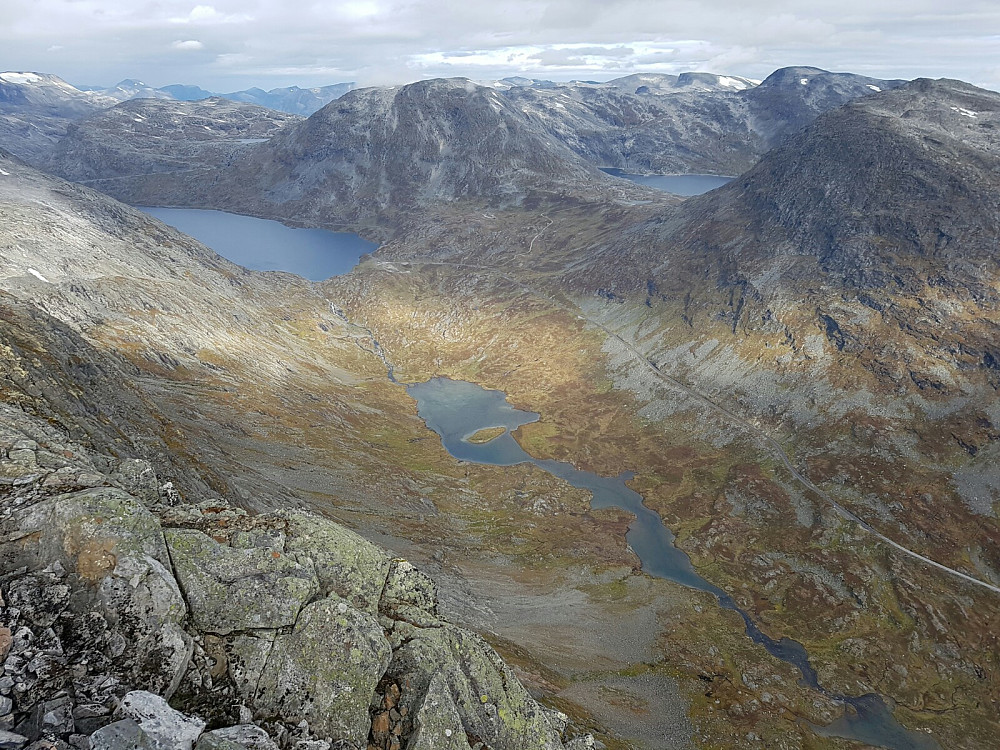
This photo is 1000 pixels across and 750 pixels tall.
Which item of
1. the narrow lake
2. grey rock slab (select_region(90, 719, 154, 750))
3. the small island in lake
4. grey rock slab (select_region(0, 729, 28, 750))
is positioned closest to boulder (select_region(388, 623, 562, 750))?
grey rock slab (select_region(90, 719, 154, 750))

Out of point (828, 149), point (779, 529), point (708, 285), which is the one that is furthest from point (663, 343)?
point (828, 149)

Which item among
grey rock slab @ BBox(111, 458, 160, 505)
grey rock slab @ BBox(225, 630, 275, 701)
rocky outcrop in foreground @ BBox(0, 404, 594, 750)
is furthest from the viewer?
grey rock slab @ BBox(111, 458, 160, 505)

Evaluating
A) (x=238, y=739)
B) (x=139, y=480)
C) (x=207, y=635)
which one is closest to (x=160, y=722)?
(x=238, y=739)

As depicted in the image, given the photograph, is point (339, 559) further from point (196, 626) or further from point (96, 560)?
point (96, 560)

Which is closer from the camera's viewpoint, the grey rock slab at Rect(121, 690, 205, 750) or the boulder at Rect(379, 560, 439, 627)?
the grey rock slab at Rect(121, 690, 205, 750)

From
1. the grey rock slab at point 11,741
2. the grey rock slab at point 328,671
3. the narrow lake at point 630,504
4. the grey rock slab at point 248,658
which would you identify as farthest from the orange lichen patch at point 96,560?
the narrow lake at point 630,504

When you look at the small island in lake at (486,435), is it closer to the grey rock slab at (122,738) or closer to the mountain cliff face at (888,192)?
the mountain cliff face at (888,192)

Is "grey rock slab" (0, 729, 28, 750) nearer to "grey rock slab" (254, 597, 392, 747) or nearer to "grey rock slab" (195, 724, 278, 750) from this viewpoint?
"grey rock slab" (195, 724, 278, 750)
